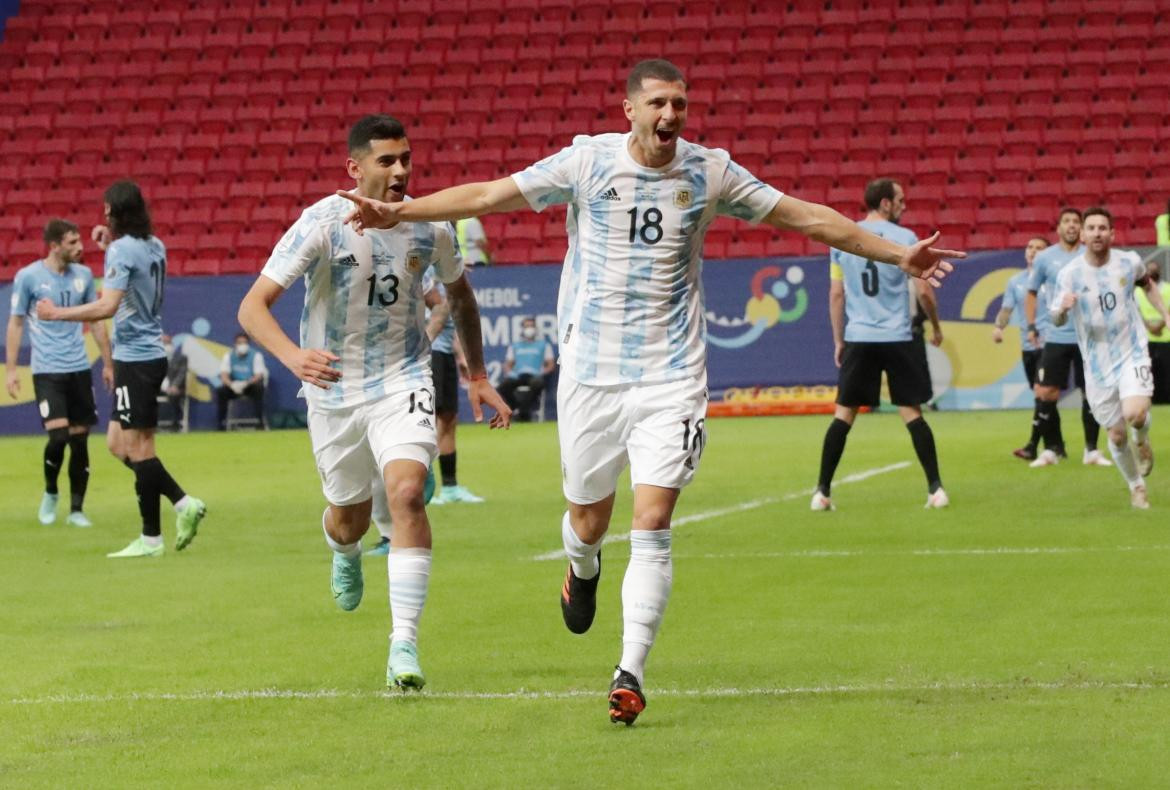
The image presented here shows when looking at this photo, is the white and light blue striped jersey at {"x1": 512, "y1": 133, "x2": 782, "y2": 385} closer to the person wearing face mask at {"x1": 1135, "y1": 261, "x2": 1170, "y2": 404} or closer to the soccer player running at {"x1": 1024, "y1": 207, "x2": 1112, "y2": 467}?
the soccer player running at {"x1": 1024, "y1": 207, "x2": 1112, "y2": 467}

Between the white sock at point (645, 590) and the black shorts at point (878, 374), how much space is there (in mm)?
6701

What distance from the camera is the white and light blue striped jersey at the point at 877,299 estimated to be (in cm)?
1267

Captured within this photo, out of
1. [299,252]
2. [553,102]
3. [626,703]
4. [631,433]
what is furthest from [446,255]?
[553,102]

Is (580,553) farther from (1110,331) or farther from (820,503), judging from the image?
(1110,331)

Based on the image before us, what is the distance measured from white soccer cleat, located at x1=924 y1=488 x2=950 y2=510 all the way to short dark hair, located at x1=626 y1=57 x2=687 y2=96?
6.88 meters

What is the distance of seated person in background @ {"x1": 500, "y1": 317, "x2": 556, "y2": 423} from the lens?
24.2 m

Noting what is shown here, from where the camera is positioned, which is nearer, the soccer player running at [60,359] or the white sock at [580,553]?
the white sock at [580,553]

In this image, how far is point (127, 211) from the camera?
11172mm

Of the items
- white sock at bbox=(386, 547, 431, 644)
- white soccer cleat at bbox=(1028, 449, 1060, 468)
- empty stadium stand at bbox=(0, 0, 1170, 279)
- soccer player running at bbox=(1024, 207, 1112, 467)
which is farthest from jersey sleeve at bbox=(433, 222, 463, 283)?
empty stadium stand at bbox=(0, 0, 1170, 279)

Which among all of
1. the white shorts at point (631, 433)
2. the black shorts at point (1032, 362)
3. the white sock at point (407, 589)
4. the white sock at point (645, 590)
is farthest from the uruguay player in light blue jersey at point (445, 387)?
the black shorts at point (1032, 362)

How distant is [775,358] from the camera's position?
950 inches

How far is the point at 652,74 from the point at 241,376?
1889cm

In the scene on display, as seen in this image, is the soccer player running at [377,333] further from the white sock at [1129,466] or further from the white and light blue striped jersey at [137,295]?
the white sock at [1129,466]

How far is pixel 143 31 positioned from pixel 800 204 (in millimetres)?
27325
